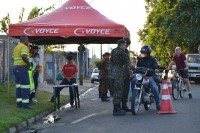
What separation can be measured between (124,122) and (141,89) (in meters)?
1.51

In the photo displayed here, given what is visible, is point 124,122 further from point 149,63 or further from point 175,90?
point 175,90

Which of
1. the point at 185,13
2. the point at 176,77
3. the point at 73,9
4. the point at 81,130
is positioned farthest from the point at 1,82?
the point at 185,13

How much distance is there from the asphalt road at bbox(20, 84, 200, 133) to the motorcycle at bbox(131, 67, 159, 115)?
0.28m

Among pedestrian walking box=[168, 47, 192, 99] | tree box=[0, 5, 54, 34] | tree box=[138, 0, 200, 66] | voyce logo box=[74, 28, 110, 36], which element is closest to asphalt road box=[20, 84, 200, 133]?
voyce logo box=[74, 28, 110, 36]

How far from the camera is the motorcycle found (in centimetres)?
1221

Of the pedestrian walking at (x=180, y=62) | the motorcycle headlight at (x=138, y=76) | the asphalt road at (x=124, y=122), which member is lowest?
the asphalt road at (x=124, y=122)

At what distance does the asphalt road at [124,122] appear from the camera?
9.98 m

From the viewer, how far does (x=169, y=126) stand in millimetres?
10211

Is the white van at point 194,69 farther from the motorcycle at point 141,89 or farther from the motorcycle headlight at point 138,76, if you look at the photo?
the motorcycle headlight at point 138,76

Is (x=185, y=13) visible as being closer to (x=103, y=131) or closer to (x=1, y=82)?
(x=1, y=82)

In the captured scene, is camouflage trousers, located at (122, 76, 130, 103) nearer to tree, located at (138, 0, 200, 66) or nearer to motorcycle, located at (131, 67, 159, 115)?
motorcycle, located at (131, 67, 159, 115)

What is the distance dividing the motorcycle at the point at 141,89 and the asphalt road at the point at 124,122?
28 cm

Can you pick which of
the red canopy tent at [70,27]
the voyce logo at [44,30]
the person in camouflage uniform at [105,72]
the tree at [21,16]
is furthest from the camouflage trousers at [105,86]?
the tree at [21,16]

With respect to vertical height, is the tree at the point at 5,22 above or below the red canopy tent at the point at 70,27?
above
